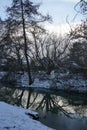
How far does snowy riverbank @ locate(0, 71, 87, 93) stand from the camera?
3141 cm

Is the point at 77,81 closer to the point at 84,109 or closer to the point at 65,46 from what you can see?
the point at 84,109

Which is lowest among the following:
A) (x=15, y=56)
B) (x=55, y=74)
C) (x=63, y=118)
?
(x=63, y=118)

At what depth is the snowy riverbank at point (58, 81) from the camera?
31.4 m

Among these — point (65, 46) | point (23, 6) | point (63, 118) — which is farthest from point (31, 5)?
point (63, 118)

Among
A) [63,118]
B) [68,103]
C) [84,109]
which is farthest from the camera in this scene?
[68,103]

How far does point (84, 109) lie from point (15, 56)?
2185 centimetres

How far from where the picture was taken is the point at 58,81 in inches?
1323

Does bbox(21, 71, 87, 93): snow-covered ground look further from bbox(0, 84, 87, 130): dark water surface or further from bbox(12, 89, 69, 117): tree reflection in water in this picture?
bbox(12, 89, 69, 117): tree reflection in water

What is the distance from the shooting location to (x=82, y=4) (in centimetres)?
798

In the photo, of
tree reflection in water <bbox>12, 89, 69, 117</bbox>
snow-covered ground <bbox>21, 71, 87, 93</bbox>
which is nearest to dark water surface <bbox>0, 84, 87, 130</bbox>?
tree reflection in water <bbox>12, 89, 69, 117</bbox>

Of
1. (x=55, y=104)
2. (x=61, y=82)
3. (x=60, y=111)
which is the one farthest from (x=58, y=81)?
(x=60, y=111)

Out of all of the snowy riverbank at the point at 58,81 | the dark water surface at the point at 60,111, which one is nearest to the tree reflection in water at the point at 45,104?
the dark water surface at the point at 60,111

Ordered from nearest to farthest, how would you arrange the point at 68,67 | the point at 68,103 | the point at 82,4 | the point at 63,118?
the point at 82,4 → the point at 63,118 → the point at 68,103 → the point at 68,67

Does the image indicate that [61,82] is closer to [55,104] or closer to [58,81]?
[58,81]
